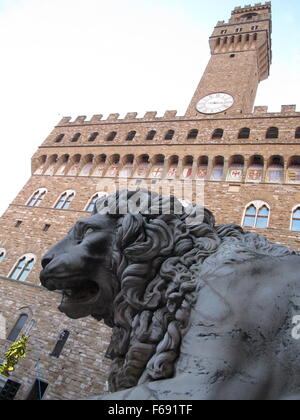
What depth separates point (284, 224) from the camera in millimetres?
11703

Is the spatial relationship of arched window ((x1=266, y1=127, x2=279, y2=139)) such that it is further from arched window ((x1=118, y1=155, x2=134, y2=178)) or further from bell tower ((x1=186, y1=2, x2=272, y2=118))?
arched window ((x1=118, y1=155, x2=134, y2=178))

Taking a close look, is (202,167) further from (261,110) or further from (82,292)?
(82,292)

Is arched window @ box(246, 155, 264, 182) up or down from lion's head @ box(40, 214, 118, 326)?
up

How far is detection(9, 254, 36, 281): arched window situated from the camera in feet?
44.7

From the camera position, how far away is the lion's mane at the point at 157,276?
5.47 ft

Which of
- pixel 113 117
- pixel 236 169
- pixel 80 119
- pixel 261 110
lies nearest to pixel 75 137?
pixel 80 119

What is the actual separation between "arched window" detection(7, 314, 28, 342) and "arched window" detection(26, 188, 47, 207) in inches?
242

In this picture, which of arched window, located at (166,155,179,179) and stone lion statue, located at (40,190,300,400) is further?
arched window, located at (166,155,179,179)

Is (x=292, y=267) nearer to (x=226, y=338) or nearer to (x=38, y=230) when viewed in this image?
(x=226, y=338)

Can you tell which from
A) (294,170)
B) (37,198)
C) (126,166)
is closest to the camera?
(294,170)

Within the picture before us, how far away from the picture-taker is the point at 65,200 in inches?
643

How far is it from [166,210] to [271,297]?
92 cm

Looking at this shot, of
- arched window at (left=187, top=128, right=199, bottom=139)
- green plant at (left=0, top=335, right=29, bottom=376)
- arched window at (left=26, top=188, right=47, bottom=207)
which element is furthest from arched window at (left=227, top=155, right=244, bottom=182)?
green plant at (left=0, top=335, right=29, bottom=376)

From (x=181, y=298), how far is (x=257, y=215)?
11.4m
